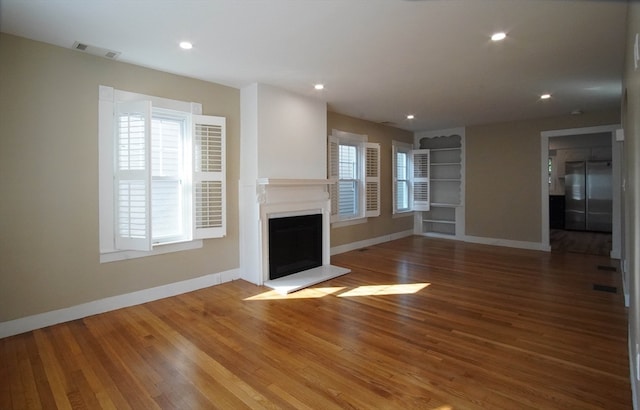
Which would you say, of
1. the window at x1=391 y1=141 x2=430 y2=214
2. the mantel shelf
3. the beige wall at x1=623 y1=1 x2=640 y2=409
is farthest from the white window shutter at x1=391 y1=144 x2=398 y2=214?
the beige wall at x1=623 y1=1 x2=640 y2=409

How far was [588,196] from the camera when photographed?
340 inches

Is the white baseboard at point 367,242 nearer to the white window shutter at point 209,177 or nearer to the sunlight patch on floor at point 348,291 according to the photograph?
the sunlight patch on floor at point 348,291

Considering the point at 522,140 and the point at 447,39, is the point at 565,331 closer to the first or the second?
the point at 447,39

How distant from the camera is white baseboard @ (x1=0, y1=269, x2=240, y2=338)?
9.16ft

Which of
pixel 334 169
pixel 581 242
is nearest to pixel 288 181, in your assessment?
pixel 334 169

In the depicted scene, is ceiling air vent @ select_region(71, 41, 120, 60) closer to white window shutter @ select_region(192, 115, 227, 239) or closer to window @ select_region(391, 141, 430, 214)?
white window shutter @ select_region(192, 115, 227, 239)

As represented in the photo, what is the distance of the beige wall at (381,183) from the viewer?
19.5 feet

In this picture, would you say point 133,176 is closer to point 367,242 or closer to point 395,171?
point 367,242

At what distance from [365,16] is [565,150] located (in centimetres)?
977

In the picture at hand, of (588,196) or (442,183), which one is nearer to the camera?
(442,183)

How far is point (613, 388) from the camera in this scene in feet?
6.53

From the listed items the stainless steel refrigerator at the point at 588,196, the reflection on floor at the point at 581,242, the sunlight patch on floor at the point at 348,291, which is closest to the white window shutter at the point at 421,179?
the reflection on floor at the point at 581,242

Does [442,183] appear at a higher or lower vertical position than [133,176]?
higher

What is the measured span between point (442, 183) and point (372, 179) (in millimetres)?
2647
